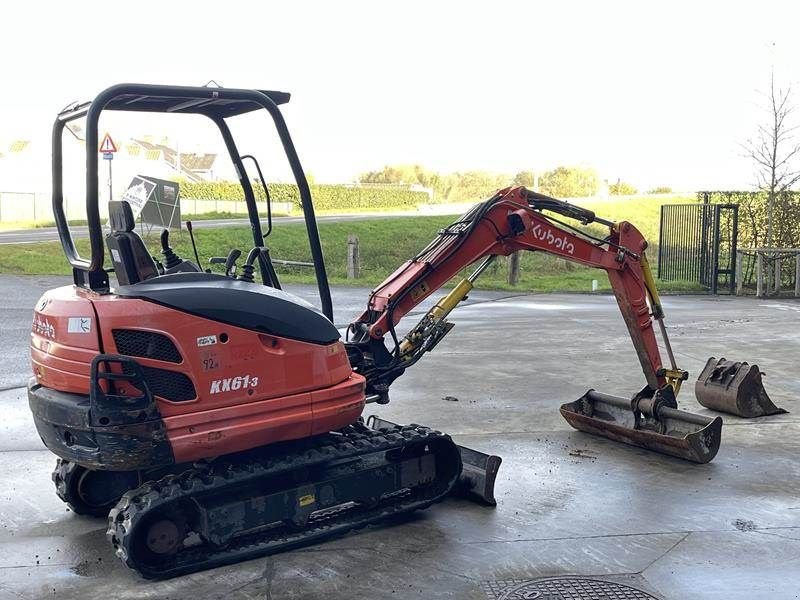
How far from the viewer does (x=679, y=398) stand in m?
9.41

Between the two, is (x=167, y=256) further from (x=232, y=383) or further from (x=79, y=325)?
(x=232, y=383)

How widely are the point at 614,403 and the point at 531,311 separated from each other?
9.14 metres

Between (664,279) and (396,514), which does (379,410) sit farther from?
(664,279)

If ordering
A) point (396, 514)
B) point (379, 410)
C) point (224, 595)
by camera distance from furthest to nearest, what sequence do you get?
point (379, 410), point (396, 514), point (224, 595)

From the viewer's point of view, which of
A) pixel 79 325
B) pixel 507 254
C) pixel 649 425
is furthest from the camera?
pixel 649 425

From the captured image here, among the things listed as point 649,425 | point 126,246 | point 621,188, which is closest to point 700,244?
point 649,425

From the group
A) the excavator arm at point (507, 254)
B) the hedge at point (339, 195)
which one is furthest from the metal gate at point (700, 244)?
Result: the hedge at point (339, 195)

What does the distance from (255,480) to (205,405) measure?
0.53 m

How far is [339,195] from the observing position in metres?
56.6

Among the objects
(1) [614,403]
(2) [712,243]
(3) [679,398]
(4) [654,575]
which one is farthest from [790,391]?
(2) [712,243]

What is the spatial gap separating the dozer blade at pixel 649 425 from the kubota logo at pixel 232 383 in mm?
3585

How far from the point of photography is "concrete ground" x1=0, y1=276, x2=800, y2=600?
187 inches

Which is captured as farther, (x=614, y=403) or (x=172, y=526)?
(x=614, y=403)

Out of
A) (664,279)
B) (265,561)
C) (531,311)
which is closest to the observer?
(265,561)
